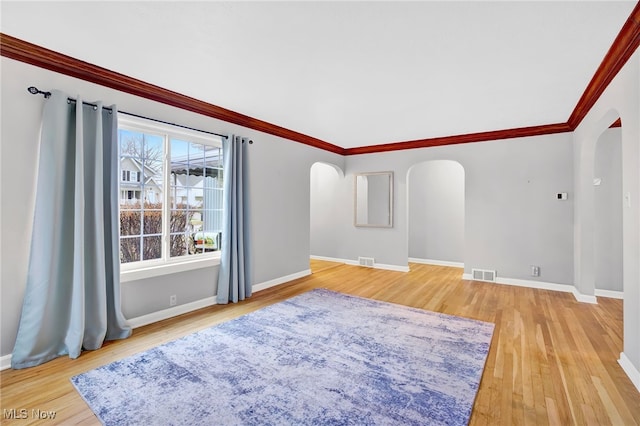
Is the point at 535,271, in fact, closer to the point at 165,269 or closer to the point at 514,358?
the point at 514,358

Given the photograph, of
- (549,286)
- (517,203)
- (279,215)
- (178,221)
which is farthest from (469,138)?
(178,221)

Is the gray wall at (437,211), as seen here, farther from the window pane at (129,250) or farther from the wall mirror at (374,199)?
the window pane at (129,250)

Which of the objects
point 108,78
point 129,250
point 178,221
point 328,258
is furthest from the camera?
point 328,258

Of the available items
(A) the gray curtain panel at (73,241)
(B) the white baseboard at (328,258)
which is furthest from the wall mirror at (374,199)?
(A) the gray curtain panel at (73,241)

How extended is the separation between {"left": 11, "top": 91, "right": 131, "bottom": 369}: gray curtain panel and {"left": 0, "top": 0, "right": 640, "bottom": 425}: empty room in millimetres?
17

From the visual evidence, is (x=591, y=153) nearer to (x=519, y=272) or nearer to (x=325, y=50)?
(x=519, y=272)

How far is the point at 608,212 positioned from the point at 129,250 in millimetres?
6392

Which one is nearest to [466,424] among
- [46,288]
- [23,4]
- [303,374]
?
[303,374]

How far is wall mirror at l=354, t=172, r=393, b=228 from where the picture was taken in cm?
612

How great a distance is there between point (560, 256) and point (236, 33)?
5345 millimetres

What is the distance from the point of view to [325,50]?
2412 millimetres

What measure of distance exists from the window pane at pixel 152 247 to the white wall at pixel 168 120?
0.92 ft

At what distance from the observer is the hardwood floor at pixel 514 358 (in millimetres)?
1859

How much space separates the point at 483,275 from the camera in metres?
→ 5.13
